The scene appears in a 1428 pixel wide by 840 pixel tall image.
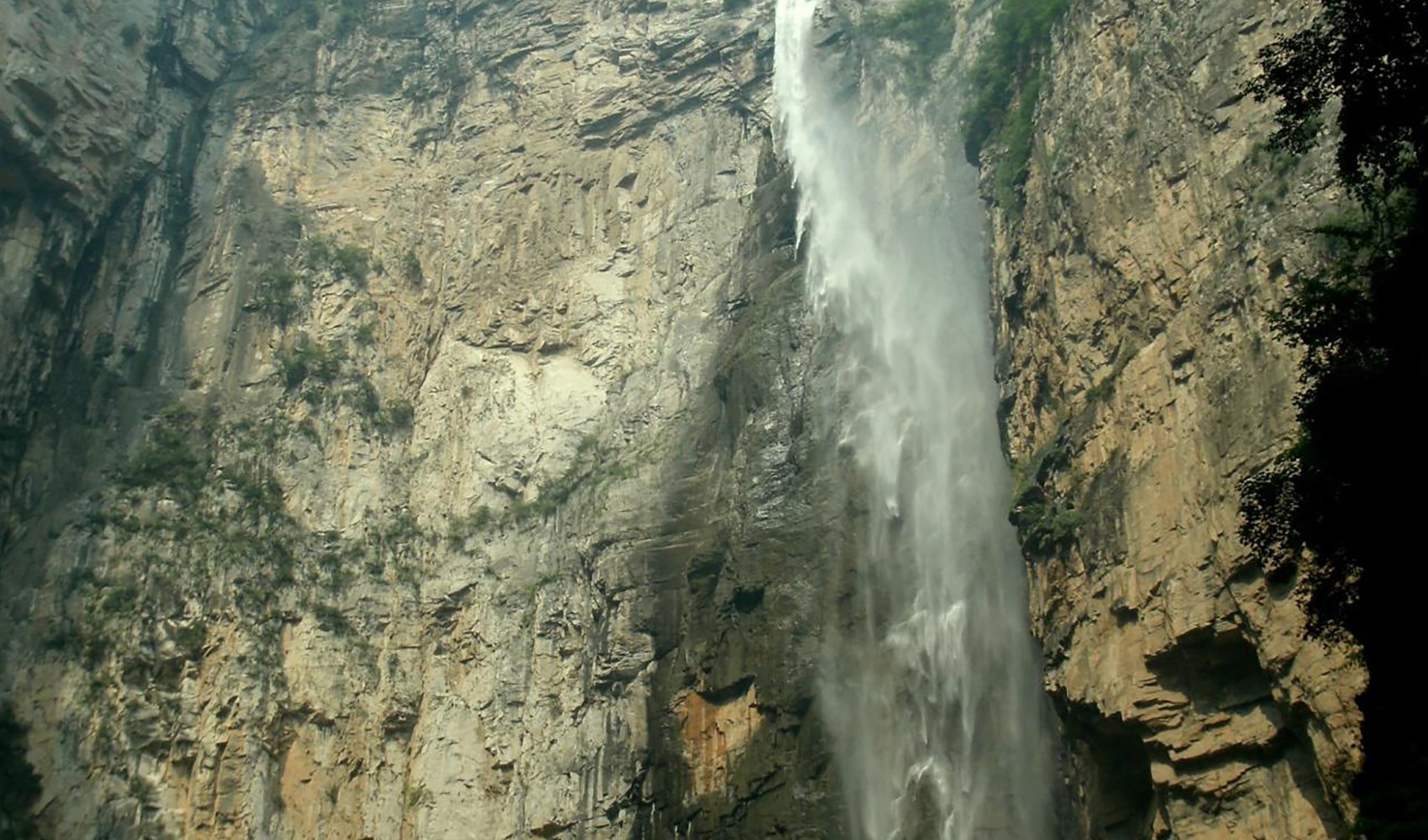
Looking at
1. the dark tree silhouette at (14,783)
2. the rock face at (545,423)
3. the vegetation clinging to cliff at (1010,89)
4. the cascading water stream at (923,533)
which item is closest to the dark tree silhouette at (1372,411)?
the rock face at (545,423)

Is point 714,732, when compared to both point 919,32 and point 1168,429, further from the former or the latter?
point 919,32

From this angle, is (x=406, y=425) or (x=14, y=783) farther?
(x=406, y=425)

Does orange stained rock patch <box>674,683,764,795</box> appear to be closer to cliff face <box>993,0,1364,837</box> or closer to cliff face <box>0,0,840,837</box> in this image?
cliff face <box>0,0,840,837</box>

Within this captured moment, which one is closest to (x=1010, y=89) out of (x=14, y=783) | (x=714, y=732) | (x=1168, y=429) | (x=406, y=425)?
(x=1168, y=429)

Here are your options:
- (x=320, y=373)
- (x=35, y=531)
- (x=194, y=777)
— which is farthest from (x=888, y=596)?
(x=35, y=531)

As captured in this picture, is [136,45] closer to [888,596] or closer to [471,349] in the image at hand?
[471,349]

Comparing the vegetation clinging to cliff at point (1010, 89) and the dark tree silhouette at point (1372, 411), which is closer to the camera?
the dark tree silhouette at point (1372, 411)

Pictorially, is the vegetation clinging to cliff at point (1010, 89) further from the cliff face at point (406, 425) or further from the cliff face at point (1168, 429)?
the cliff face at point (406, 425)
